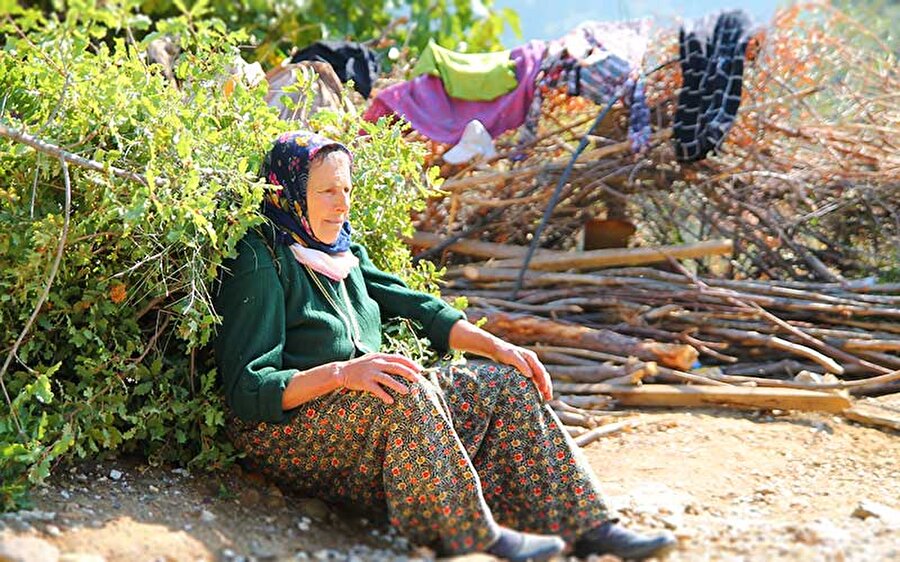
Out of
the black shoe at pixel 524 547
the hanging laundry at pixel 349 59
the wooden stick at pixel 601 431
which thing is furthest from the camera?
the hanging laundry at pixel 349 59

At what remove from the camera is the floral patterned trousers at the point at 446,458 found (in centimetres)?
279

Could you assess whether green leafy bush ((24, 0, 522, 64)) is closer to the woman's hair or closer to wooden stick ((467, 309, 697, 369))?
wooden stick ((467, 309, 697, 369))

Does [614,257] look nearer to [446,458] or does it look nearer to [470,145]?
[470,145]

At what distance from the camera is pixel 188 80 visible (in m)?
3.53

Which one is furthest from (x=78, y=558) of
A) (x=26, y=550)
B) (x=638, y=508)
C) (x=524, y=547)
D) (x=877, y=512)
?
(x=877, y=512)

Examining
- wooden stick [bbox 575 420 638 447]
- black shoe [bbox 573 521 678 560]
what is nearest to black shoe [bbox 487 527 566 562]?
black shoe [bbox 573 521 678 560]

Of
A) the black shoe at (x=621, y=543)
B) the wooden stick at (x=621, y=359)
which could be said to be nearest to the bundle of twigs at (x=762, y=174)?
the wooden stick at (x=621, y=359)

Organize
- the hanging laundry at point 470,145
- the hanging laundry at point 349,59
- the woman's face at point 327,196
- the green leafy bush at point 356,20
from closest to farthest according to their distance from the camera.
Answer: the woman's face at point 327,196 < the hanging laundry at point 470,145 < the hanging laundry at point 349,59 < the green leafy bush at point 356,20

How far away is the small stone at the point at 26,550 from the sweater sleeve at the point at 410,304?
1.40m

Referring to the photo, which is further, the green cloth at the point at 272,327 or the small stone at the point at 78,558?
the green cloth at the point at 272,327

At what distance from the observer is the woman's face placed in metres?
3.21

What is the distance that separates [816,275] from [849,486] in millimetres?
2375

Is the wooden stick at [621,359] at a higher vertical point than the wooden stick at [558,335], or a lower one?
lower

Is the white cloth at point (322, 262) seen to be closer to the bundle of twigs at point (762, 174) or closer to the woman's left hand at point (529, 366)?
the woman's left hand at point (529, 366)
